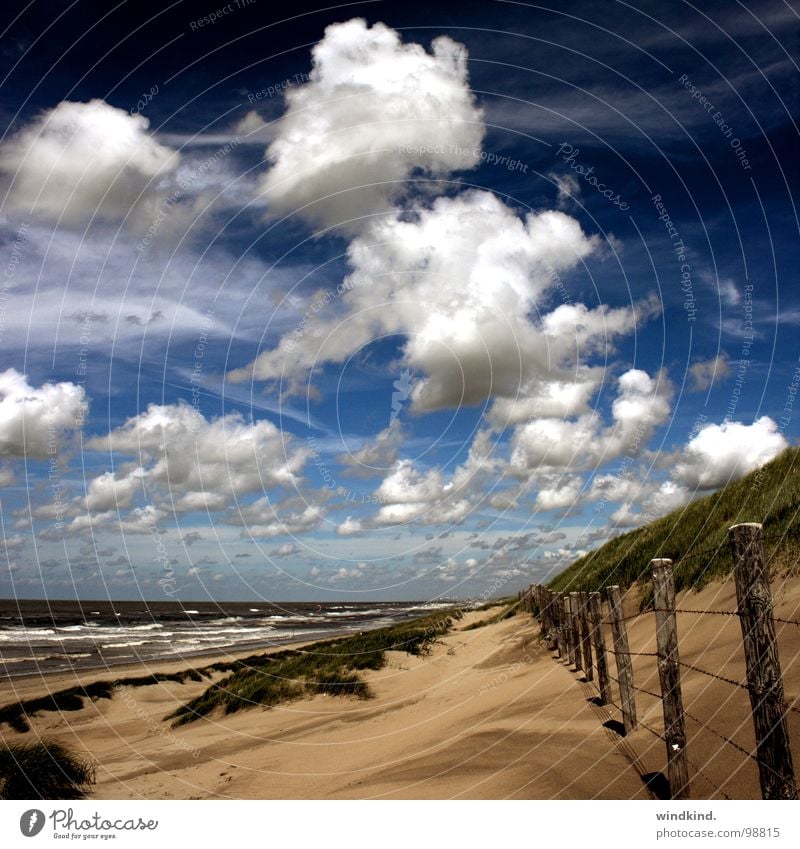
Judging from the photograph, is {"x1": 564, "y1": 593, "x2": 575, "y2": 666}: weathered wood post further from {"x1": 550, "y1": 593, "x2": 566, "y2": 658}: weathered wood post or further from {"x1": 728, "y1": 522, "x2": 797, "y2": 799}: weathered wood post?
{"x1": 728, "y1": 522, "x2": 797, "y2": 799}: weathered wood post

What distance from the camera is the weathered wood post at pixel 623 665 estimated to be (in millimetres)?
8207

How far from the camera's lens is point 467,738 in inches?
377

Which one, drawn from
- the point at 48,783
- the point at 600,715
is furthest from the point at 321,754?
the point at 600,715

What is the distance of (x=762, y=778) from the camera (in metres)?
5.05

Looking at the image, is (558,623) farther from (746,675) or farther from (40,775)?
(40,775)

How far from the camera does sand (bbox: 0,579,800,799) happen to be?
6977mm

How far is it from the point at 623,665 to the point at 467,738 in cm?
261

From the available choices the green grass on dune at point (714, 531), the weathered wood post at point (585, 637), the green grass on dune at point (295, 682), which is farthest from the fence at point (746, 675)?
the green grass on dune at point (295, 682)
